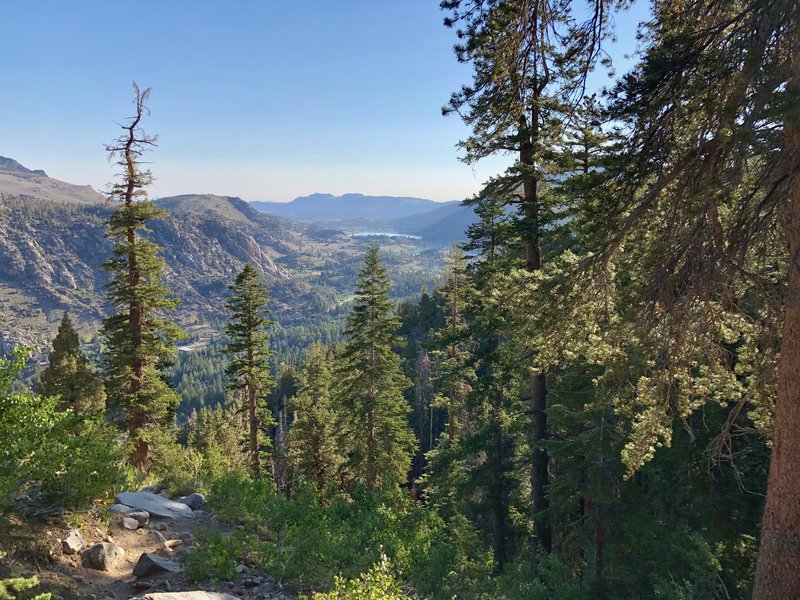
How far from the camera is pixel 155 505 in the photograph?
28.8ft

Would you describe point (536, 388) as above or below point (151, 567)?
above

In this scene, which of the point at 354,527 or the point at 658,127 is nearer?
the point at 658,127

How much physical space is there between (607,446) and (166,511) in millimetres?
8472

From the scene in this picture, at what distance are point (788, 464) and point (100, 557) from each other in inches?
313

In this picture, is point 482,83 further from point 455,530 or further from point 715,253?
point 455,530

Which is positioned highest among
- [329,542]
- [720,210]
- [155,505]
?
[720,210]

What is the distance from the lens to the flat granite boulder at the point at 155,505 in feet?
27.9

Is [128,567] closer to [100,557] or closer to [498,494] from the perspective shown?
[100,557]

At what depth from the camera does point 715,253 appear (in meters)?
4.73

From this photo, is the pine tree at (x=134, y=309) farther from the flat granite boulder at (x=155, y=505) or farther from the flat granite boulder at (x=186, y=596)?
the flat granite boulder at (x=186, y=596)

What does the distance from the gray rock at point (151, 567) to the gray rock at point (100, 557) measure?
0.35m

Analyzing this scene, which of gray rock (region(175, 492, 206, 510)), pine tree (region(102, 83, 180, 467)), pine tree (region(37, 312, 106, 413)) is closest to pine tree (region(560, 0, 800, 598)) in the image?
gray rock (region(175, 492, 206, 510))

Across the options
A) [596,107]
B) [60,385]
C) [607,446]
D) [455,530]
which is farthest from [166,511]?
[60,385]

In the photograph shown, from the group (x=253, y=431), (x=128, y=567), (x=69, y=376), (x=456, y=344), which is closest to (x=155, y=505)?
(x=128, y=567)
